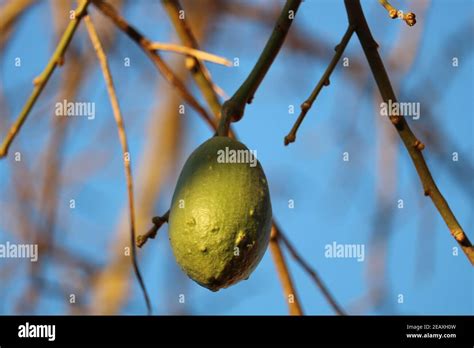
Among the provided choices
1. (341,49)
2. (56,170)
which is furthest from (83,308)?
(341,49)

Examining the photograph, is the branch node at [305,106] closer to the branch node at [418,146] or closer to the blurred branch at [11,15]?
the branch node at [418,146]

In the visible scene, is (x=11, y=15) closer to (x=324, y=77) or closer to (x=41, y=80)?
(x=41, y=80)

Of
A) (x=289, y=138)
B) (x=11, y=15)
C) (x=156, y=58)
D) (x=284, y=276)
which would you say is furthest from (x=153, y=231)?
(x=11, y=15)

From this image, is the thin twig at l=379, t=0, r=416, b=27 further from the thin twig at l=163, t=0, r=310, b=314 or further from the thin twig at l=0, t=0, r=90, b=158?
the thin twig at l=0, t=0, r=90, b=158

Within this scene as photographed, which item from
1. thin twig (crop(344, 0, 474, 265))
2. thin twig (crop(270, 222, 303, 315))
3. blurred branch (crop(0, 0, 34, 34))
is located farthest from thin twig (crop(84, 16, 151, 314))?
blurred branch (crop(0, 0, 34, 34))

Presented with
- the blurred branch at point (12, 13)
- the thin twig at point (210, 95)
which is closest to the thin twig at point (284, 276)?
the thin twig at point (210, 95)

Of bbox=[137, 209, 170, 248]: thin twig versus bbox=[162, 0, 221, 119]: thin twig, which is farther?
bbox=[162, 0, 221, 119]: thin twig
